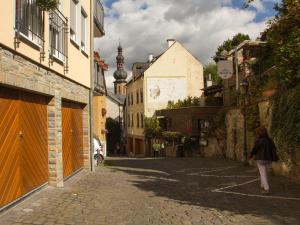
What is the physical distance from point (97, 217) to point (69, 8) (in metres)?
7.14

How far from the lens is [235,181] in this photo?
1446cm

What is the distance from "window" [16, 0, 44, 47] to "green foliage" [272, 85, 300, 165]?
695 centimetres

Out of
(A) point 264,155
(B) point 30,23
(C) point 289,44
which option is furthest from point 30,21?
(C) point 289,44

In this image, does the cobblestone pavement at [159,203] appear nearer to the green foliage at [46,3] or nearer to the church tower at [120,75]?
the green foliage at [46,3]

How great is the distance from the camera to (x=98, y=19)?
19734 millimetres

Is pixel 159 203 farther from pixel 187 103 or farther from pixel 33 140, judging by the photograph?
pixel 187 103

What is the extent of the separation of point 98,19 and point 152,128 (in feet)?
96.1

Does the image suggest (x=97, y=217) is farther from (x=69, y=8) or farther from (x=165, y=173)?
(x=165, y=173)

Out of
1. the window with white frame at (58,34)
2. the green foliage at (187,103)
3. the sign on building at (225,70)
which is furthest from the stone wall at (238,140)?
the green foliage at (187,103)

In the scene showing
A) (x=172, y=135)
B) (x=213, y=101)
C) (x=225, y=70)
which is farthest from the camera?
(x=172, y=135)

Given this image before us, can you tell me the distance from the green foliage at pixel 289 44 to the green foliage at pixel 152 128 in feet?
107

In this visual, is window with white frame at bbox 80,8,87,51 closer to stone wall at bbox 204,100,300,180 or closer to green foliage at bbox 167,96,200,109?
stone wall at bbox 204,100,300,180

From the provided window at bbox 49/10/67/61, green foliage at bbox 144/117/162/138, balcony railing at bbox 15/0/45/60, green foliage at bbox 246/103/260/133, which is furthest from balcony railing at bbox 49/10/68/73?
green foliage at bbox 144/117/162/138

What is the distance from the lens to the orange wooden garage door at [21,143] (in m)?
8.45
